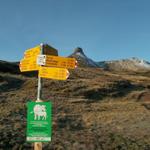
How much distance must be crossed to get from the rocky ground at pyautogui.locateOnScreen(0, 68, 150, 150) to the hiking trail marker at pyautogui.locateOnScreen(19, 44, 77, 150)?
603 cm

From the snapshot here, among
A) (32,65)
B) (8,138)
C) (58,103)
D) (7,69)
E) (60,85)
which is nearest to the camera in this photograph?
(32,65)

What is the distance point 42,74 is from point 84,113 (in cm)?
1475

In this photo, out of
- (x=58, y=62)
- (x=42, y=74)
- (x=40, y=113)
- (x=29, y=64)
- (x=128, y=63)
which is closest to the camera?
(x=40, y=113)

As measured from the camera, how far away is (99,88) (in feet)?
97.4

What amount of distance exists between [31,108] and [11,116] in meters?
11.4

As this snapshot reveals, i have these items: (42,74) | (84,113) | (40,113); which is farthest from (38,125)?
(84,113)

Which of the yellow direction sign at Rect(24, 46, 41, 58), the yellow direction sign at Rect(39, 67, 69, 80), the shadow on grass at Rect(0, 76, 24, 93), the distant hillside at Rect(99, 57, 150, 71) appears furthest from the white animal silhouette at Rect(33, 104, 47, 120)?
the distant hillside at Rect(99, 57, 150, 71)

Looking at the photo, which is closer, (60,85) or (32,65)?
(32,65)

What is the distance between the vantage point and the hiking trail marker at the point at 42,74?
7.44 metres

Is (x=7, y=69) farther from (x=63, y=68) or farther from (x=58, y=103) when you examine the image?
(x=63, y=68)

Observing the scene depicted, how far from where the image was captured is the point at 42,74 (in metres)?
7.94

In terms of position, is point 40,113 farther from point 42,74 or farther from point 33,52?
point 33,52

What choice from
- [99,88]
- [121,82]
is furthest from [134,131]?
[121,82]

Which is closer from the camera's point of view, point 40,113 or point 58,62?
point 40,113
